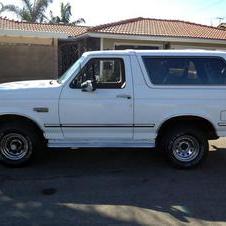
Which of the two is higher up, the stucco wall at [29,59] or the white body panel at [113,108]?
the stucco wall at [29,59]

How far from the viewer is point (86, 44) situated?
22.9 metres

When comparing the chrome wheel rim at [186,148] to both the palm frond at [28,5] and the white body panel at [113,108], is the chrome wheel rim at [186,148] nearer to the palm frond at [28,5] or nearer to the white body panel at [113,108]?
the white body panel at [113,108]

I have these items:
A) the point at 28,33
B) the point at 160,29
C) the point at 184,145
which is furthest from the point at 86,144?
the point at 160,29

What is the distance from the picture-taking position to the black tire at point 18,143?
7.36 m

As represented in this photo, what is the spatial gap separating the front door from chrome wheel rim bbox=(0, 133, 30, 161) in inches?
26.9

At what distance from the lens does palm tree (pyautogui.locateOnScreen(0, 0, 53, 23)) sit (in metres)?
39.5

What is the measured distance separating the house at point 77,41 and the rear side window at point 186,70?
11316 mm

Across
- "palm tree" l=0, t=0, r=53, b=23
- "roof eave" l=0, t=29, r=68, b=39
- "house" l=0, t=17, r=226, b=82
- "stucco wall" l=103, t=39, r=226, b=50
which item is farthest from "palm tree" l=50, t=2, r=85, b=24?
"roof eave" l=0, t=29, r=68, b=39

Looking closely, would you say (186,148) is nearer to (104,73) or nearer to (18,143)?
(104,73)

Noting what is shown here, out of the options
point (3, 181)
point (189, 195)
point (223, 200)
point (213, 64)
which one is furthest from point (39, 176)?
point (213, 64)

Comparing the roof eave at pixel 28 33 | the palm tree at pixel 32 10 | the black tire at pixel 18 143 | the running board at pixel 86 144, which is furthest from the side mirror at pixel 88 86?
the palm tree at pixel 32 10

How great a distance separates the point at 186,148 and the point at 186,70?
1.28 meters

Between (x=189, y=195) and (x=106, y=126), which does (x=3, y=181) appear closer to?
(x=106, y=126)

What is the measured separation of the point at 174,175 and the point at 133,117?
111 centimetres
